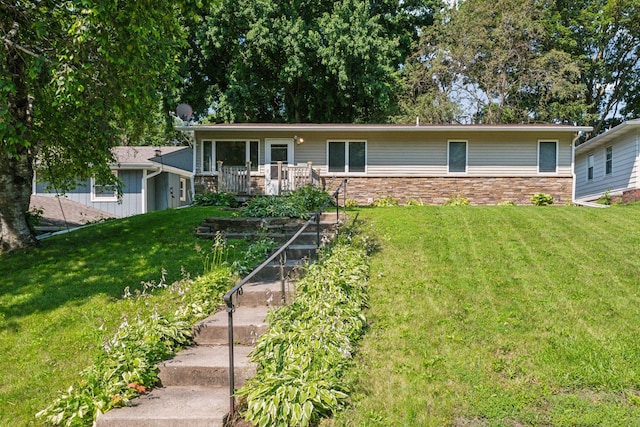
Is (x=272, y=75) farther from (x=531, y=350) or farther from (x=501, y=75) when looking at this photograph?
(x=531, y=350)

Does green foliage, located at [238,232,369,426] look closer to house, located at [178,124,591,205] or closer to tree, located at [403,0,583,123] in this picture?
house, located at [178,124,591,205]

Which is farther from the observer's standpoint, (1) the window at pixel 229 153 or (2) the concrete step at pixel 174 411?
(1) the window at pixel 229 153

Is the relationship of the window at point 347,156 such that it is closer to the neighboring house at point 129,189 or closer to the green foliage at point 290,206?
the green foliage at point 290,206

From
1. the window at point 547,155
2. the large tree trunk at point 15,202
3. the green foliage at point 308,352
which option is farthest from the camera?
the window at point 547,155

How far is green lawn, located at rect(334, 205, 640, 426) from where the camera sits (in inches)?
133

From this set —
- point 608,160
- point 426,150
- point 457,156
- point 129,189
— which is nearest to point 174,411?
point 426,150

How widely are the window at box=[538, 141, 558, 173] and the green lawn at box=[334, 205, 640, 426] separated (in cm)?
778

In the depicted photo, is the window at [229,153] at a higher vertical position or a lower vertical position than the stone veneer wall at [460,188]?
higher

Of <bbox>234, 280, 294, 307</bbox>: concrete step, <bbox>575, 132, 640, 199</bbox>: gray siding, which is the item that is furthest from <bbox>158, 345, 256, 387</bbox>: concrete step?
<bbox>575, 132, 640, 199</bbox>: gray siding

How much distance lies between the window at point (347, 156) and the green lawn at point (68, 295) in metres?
7.16

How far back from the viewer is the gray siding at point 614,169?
15070 mm

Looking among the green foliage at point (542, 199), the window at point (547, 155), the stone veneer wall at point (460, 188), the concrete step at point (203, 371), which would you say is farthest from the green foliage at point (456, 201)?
the concrete step at point (203, 371)

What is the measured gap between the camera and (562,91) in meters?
22.1

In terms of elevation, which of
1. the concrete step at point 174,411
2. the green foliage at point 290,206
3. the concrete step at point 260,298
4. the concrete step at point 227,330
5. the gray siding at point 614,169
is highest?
the gray siding at point 614,169
